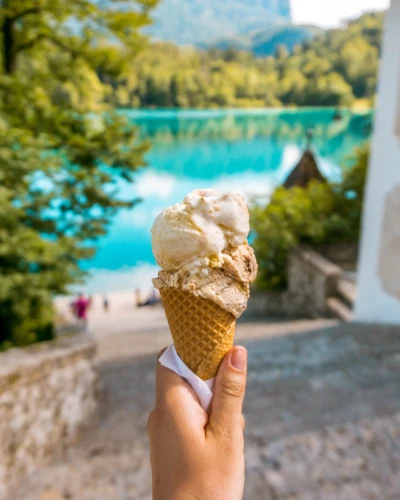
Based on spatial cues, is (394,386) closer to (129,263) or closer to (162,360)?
(162,360)

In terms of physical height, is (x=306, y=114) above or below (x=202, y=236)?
above

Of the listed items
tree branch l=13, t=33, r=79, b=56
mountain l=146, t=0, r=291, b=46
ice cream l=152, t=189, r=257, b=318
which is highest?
mountain l=146, t=0, r=291, b=46

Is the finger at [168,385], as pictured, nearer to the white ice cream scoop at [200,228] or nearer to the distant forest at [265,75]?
the white ice cream scoop at [200,228]

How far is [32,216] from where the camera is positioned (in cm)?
590

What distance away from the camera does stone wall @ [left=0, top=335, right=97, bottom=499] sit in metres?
2.76

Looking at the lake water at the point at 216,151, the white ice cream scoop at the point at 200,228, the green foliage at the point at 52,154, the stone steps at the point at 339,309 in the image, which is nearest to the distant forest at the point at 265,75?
the lake water at the point at 216,151

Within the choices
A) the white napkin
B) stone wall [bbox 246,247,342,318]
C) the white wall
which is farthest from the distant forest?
the white napkin

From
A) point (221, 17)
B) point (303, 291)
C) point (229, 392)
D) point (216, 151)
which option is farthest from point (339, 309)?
point (221, 17)

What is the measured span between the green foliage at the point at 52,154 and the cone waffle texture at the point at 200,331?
163 inches

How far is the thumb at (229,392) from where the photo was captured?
1.21 metres

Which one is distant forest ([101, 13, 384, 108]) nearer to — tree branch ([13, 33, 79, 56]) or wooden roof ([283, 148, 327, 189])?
wooden roof ([283, 148, 327, 189])

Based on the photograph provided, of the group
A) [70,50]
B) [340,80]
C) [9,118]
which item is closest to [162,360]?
[9,118]

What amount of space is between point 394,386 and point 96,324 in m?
9.45

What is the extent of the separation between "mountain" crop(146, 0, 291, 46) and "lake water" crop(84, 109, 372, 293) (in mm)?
54822
